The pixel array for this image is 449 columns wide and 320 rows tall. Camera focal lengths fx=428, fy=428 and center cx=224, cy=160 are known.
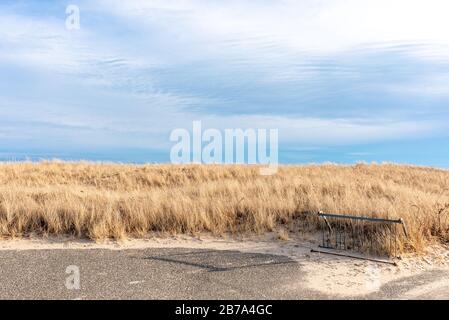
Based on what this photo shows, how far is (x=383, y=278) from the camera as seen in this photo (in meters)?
6.46

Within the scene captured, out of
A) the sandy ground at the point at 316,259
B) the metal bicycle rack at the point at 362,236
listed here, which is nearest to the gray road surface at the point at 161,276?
the sandy ground at the point at 316,259

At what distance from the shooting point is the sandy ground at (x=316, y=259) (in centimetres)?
613

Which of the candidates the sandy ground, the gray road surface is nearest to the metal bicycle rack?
the sandy ground

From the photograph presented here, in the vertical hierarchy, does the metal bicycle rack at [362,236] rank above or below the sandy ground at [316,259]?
above

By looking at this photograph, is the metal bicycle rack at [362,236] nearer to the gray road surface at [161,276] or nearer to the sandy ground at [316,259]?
the sandy ground at [316,259]

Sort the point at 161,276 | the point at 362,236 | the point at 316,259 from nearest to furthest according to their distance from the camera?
1. the point at 161,276
2. the point at 316,259
3. the point at 362,236

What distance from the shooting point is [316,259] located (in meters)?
7.43

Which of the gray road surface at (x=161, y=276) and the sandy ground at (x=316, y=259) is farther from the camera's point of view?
the sandy ground at (x=316, y=259)

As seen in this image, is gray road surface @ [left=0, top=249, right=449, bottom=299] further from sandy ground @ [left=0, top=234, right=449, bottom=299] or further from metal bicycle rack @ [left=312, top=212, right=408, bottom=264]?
metal bicycle rack @ [left=312, top=212, right=408, bottom=264]

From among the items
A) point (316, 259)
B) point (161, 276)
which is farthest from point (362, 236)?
point (161, 276)

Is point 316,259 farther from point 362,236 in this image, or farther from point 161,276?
point 161,276

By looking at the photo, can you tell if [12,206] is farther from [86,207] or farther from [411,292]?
→ [411,292]
